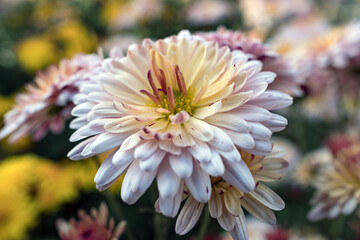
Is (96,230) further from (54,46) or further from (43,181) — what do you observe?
(54,46)

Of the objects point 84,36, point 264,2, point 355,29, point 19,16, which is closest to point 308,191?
point 355,29

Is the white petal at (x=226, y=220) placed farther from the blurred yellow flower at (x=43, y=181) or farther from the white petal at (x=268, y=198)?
the blurred yellow flower at (x=43, y=181)

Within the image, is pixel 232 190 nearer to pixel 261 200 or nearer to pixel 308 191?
pixel 261 200

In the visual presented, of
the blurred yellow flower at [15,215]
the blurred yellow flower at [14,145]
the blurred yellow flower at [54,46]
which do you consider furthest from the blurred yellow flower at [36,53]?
the blurred yellow flower at [15,215]

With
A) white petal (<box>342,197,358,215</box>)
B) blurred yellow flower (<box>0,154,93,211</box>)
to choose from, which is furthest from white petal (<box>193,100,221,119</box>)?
blurred yellow flower (<box>0,154,93,211</box>)

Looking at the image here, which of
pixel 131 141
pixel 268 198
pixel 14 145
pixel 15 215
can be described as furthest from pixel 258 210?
pixel 14 145

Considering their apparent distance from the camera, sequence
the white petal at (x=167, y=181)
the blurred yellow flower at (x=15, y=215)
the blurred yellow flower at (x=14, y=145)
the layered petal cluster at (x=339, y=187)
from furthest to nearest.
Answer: the blurred yellow flower at (x=14, y=145) → the blurred yellow flower at (x=15, y=215) → the layered petal cluster at (x=339, y=187) → the white petal at (x=167, y=181)

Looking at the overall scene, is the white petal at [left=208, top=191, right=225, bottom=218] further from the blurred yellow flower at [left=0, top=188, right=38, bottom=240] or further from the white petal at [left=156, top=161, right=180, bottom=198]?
the blurred yellow flower at [left=0, top=188, right=38, bottom=240]
